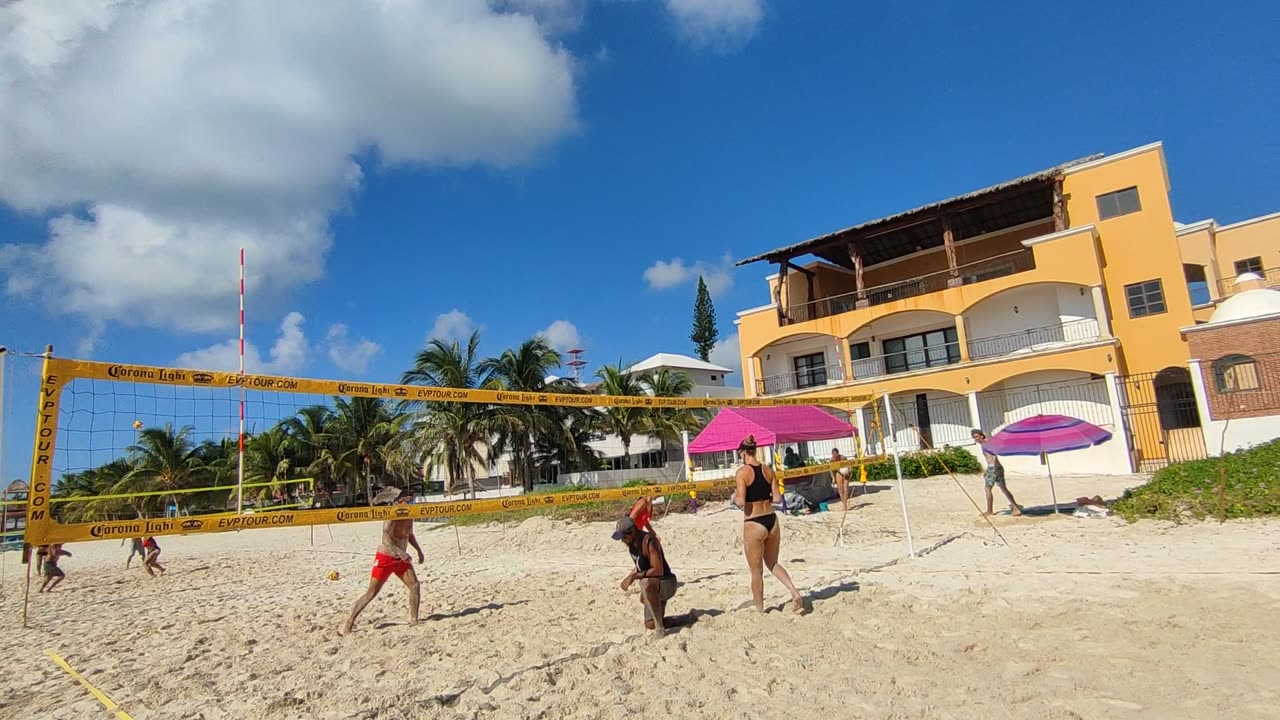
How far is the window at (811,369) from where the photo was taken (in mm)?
26188

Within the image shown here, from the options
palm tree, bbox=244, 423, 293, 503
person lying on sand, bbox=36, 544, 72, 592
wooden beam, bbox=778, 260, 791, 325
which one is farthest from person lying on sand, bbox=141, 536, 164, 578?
palm tree, bbox=244, 423, 293, 503

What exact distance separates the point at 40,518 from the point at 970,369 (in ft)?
74.5

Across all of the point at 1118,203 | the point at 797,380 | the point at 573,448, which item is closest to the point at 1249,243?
the point at 1118,203

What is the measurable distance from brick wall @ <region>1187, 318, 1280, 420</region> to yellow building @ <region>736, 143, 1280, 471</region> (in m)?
3.46

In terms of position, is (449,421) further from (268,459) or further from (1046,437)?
(1046,437)

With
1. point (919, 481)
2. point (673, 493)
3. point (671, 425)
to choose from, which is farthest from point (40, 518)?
point (671, 425)

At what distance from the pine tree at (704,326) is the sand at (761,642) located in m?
45.9

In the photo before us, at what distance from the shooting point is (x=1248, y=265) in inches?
978

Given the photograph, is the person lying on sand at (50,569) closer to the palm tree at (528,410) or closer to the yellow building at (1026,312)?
the palm tree at (528,410)

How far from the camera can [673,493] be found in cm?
660

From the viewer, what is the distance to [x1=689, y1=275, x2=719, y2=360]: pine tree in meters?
55.6

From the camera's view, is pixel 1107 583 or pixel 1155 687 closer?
pixel 1155 687

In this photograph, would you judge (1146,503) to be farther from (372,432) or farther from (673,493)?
(372,432)

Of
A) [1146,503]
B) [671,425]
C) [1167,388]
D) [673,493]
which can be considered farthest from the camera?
[671,425]
